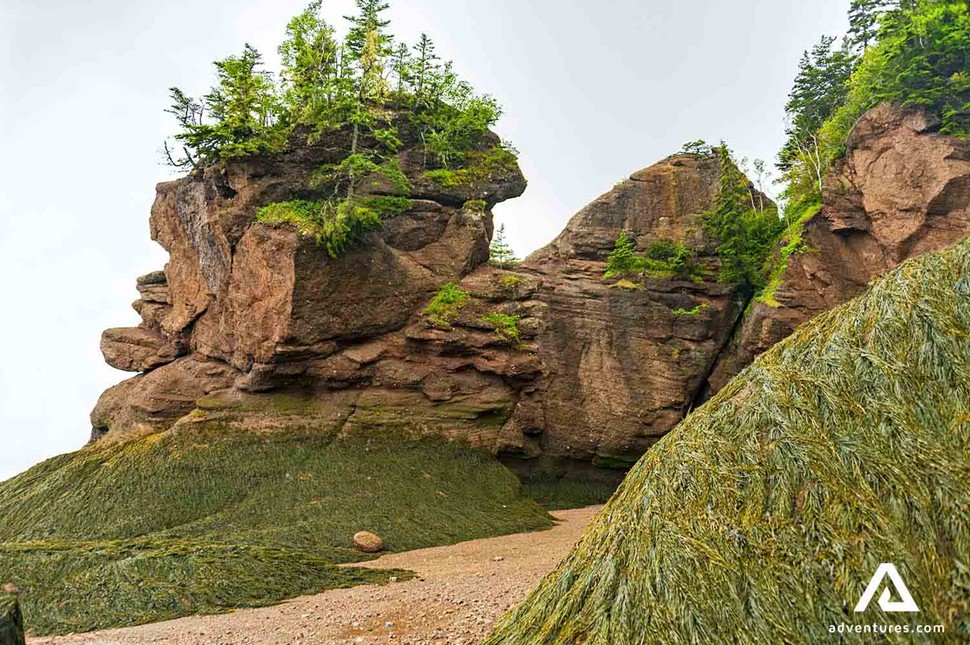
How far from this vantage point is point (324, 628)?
921cm

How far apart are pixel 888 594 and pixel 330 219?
22794 millimetres

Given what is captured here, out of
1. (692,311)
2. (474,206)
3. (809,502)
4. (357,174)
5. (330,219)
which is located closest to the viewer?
(809,502)

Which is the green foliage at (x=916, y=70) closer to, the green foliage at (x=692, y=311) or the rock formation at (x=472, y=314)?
the rock formation at (x=472, y=314)

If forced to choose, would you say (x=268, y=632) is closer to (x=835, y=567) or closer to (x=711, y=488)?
(x=711, y=488)

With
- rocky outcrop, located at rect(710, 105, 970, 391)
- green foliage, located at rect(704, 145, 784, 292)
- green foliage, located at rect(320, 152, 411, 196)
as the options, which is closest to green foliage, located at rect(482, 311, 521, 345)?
green foliage, located at rect(320, 152, 411, 196)

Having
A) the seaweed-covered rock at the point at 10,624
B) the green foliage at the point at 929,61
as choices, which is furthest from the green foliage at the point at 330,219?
the green foliage at the point at 929,61

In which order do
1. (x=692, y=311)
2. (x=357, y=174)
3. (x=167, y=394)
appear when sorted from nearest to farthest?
(x=167, y=394) < (x=357, y=174) < (x=692, y=311)

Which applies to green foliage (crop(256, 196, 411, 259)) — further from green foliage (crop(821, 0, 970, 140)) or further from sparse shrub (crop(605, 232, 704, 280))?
green foliage (crop(821, 0, 970, 140))

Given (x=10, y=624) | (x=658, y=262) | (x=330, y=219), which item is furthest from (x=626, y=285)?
(x=10, y=624)

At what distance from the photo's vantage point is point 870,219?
22703 millimetres

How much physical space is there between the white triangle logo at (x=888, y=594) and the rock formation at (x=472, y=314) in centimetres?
2093

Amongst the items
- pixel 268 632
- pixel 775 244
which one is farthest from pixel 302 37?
pixel 268 632

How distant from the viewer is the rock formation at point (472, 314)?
2345 cm

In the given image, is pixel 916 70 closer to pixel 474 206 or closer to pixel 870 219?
pixel 870 219
